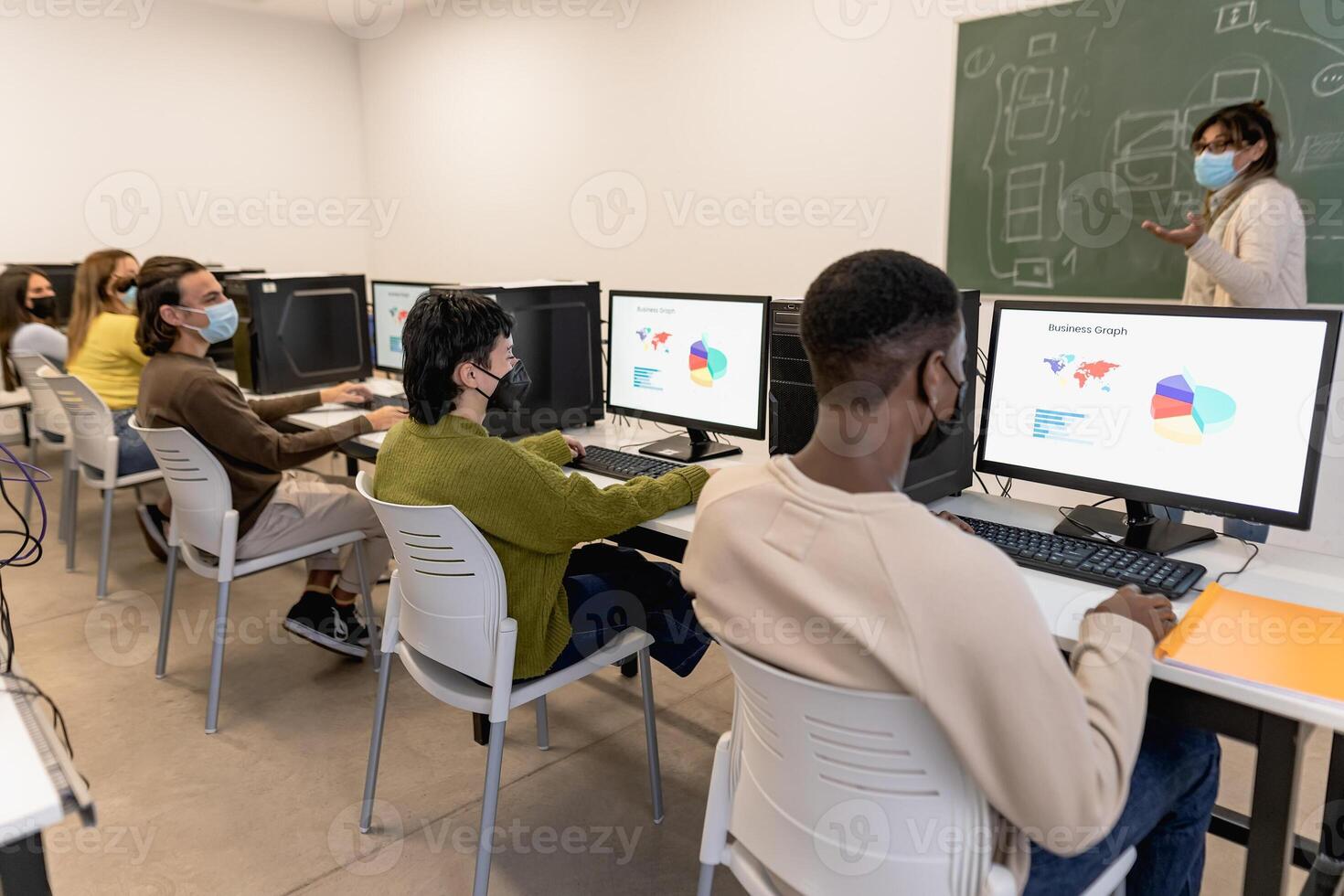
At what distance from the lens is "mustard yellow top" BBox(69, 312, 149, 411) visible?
3551 millimetres

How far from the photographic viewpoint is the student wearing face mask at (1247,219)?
256 centimetres

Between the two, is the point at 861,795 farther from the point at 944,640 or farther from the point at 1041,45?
the point at 1041,45

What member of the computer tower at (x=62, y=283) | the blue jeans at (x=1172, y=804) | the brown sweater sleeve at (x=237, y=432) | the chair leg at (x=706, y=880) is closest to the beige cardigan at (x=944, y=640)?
the blue jeans at (x=1172, y=804)

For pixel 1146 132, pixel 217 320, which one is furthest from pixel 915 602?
pixel 1146 132

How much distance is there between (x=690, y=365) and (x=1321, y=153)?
2095 millimetres

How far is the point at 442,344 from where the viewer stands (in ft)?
5.94

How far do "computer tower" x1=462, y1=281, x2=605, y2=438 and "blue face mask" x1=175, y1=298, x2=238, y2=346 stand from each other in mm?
826

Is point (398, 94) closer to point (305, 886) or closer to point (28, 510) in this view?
point (28, 510)

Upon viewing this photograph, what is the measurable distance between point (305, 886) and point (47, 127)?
211 inches

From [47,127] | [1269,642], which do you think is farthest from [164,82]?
[1269,642]

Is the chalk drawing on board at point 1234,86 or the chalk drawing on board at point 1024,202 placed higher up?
the chalk drawing on board at point 1234,86
